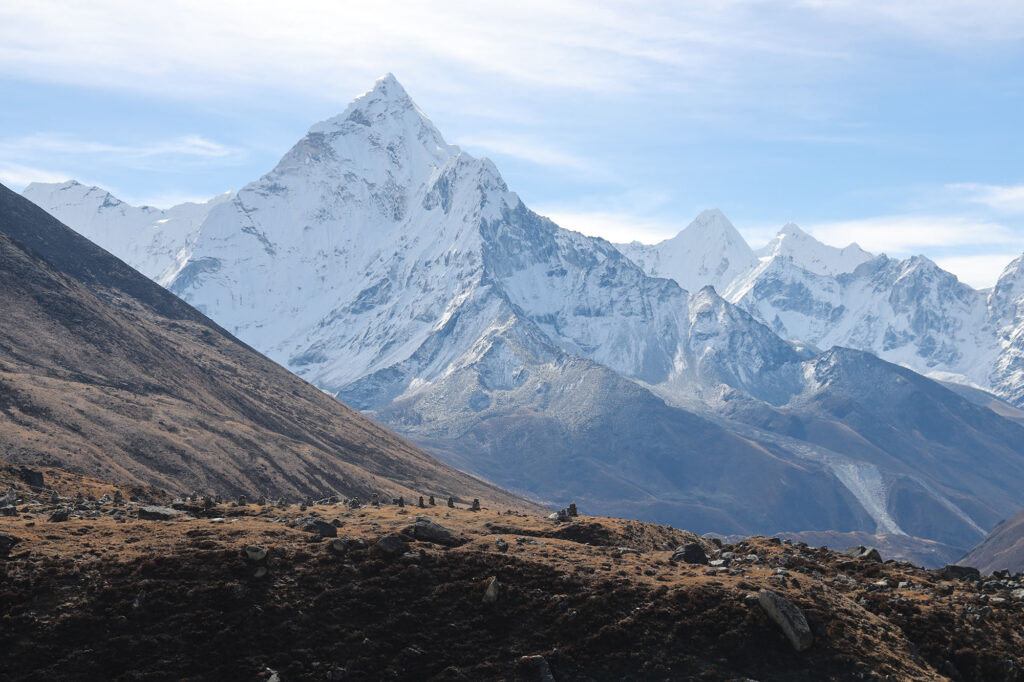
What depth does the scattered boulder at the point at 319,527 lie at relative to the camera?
217 ft

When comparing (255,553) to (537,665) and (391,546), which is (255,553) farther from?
(537,665)

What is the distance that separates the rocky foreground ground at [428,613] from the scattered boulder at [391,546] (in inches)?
4.4

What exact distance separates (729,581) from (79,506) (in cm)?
4347

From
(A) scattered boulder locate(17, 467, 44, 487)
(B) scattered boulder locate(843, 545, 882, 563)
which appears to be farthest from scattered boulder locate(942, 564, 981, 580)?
(A) scattered boulder locate(17, 467, 44, 487)

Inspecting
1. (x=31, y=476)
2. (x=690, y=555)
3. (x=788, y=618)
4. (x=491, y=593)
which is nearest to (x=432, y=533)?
(x=491, y=593)

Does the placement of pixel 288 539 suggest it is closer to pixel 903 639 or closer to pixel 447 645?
pixel 447 645

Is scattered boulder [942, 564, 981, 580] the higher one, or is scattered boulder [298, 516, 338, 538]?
scattered boulder [942, 564, 981, 580]

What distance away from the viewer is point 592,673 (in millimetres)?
55438

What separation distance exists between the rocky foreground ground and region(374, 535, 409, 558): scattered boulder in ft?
0.37

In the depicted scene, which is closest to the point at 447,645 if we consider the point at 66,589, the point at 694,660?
the point at 694,660

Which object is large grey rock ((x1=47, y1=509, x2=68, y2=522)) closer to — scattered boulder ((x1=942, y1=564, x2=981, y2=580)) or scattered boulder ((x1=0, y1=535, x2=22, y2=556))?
scattered boulder ((x1=0, y1=535, x2=22, y2=556))

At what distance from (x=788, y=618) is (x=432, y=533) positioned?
71.5 ft

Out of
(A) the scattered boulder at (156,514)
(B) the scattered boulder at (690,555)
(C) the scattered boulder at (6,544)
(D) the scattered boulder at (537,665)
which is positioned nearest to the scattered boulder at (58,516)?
(A) the scattered boulder at (156,514)

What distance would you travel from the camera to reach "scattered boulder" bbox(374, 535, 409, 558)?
62.9 metres
